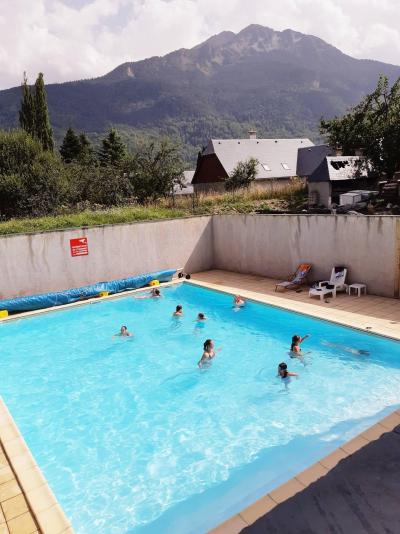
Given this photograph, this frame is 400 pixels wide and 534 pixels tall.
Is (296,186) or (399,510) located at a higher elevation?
(296,186)

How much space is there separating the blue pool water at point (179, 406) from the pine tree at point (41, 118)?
27.6 m

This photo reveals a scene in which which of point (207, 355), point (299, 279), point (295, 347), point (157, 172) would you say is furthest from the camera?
point (157, 172)

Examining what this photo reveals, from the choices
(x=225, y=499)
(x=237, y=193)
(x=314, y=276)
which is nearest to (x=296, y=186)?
(x=237, y=193)

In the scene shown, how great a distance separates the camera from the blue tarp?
14.4 m

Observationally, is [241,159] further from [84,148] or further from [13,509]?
[13,509]

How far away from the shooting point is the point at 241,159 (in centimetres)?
4528

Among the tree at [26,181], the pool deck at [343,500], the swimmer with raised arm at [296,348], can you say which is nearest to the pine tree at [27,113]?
the tree at [26,181]

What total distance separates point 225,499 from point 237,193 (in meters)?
19.5

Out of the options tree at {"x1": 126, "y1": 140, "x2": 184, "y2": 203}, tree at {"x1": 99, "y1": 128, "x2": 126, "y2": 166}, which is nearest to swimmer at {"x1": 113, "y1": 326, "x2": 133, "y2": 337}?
tree at {"x1": 126, "y1": 140, "x2": 184, "y2": 203}

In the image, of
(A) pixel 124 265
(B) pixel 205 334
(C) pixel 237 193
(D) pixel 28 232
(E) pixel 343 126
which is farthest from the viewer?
(E) pixel 343 126

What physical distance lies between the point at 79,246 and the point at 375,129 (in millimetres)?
20728

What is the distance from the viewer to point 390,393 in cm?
849

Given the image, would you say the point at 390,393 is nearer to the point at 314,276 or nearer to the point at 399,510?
the point at 399,510

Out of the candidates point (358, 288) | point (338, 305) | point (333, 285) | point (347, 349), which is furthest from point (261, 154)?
point (347, 349)
